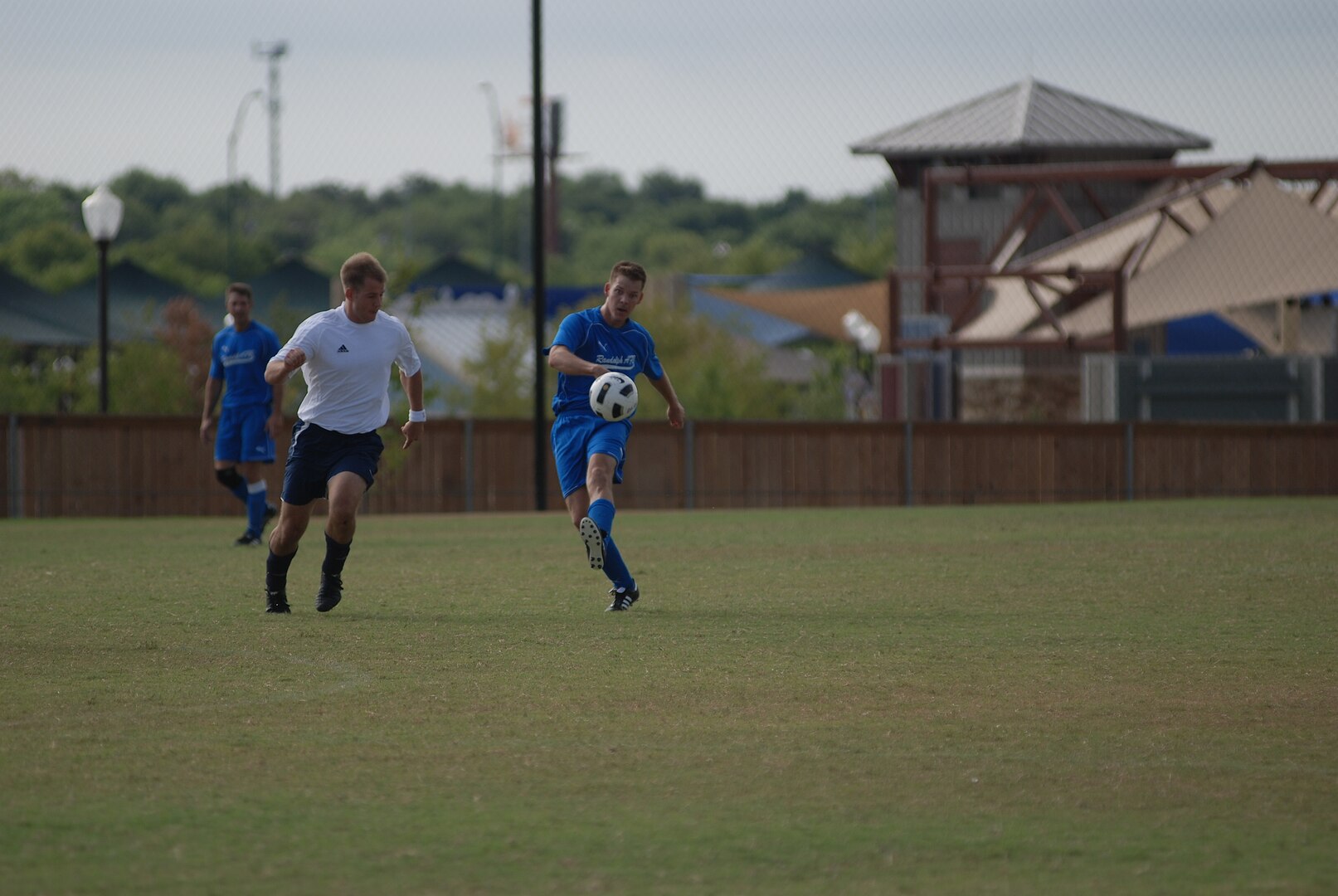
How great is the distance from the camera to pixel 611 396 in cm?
1010

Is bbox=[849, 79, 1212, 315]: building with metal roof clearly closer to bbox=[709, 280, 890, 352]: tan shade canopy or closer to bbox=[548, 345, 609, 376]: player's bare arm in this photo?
bbox=[709, 280, 890, 352]: tan shade canopy

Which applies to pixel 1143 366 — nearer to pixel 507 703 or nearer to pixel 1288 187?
pixel 1288 187

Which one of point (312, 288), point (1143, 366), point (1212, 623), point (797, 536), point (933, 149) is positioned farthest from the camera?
point (312, 288)

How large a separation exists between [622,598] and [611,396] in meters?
1.14

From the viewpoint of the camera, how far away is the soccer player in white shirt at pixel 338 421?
967 cm

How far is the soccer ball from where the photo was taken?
10.1 m

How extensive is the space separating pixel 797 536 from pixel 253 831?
12314 millimetres

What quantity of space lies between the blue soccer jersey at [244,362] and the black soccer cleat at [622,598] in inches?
234

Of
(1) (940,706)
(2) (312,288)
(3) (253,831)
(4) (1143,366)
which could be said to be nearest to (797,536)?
(1) (940,706)

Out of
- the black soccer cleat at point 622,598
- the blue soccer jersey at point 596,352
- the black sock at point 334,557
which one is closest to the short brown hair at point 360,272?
the blue soccer jersey at point 596,352

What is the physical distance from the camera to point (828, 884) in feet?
13.9

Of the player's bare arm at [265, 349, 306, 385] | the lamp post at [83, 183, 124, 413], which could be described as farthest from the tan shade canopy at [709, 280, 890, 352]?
the player's bare arm at [265, 349, 306, 385]

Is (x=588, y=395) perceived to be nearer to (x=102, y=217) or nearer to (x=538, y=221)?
(x=538, y=221)

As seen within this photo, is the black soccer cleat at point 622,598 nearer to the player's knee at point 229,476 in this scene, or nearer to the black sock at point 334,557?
the black sock at point 334,557
